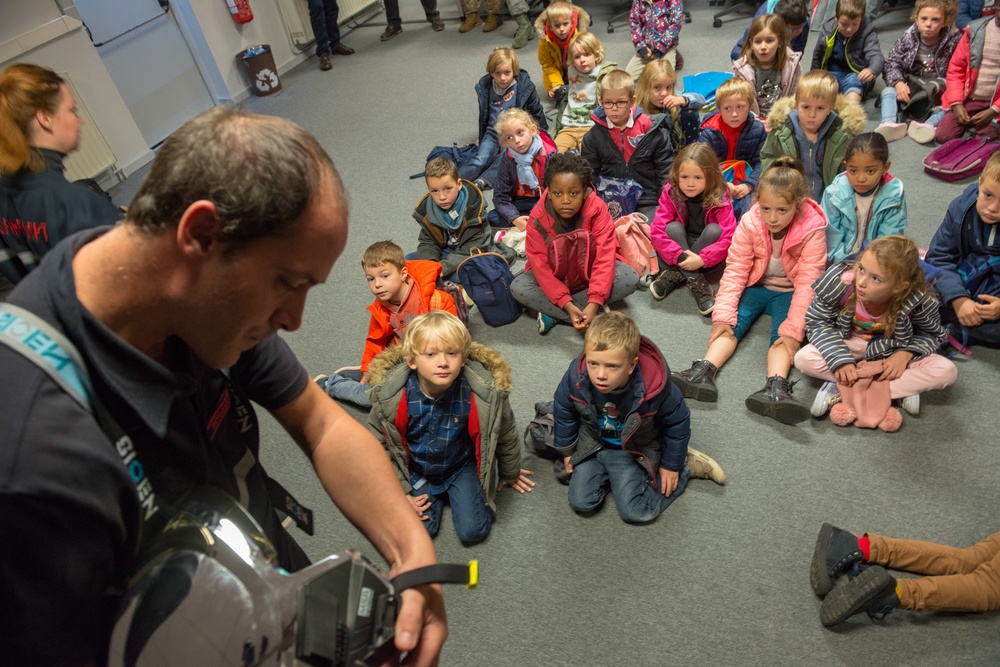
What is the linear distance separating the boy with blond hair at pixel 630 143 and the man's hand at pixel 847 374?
1.60 metres

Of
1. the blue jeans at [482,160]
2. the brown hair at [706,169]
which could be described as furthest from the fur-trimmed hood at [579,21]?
the brown hair at [706,169]

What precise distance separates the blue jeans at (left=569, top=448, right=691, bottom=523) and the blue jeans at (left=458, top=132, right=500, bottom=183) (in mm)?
2859

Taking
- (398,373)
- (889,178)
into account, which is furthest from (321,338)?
(889,178)

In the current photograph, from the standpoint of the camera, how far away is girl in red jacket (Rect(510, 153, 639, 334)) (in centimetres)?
335

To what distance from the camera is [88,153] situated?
5.39 metres

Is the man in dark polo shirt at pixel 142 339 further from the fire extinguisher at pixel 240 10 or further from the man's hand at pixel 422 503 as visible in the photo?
the fire extinguisher at pixel 240 10

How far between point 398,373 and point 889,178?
8.39ft

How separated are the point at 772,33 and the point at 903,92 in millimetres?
1054

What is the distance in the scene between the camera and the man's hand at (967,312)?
286 cm

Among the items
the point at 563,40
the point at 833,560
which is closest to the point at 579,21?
the point at 563,40

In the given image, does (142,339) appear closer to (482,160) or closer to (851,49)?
(482,160)

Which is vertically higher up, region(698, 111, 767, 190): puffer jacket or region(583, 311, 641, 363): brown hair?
region(583, 311, 641, 363): brown hair

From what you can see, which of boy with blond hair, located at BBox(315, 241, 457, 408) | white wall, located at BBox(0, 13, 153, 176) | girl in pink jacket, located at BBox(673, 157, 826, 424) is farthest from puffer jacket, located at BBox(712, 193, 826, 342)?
white wall, located at BBox(0, 13, 153, 176)

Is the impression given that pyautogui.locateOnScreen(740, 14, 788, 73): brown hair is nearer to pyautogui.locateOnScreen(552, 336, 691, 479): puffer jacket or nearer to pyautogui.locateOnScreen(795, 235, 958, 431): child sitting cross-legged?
pyautogui.locateOnScreen(795, 235, 958, 431): child sitting cross-legged
